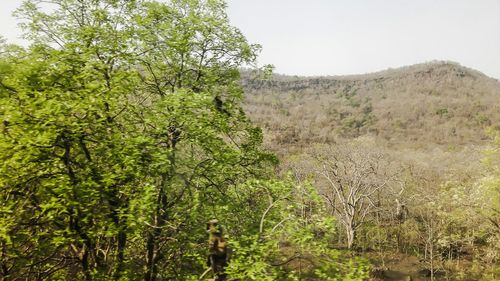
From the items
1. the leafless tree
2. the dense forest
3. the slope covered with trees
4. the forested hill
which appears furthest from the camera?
the forested hill

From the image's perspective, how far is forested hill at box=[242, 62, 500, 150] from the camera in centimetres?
11100

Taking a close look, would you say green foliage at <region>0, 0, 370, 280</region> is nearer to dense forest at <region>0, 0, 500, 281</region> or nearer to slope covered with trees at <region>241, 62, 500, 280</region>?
dense forest at <region>0, 0, 500, 281</region>

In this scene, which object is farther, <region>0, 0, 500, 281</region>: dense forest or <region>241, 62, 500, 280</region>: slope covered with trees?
<region>241, 62, 500, 280</region>: slope covered with trees

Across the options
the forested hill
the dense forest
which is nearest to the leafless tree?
the dense forest

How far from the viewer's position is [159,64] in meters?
12.7

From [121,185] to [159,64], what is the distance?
4.44 metres

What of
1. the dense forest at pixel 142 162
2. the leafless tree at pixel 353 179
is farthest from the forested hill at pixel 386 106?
the dense forest at pixel 142 162

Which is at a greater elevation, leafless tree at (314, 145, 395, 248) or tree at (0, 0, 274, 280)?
tree at (0, 0, 274, 280)

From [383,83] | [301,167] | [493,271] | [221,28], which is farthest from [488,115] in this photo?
[221,28]

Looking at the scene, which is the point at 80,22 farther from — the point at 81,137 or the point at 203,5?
the point at 81,137

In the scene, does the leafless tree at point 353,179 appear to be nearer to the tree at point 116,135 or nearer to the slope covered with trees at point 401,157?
the slope covered with trees at point 401,157

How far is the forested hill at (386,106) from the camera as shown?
364ft

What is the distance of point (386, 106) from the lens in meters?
151

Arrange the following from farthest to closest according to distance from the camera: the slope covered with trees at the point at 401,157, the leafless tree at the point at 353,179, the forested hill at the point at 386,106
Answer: the forested hill at the point at 386,106 → the leafless tree at the point at 353,179 → the slope covered with trees at the point at 401,157
